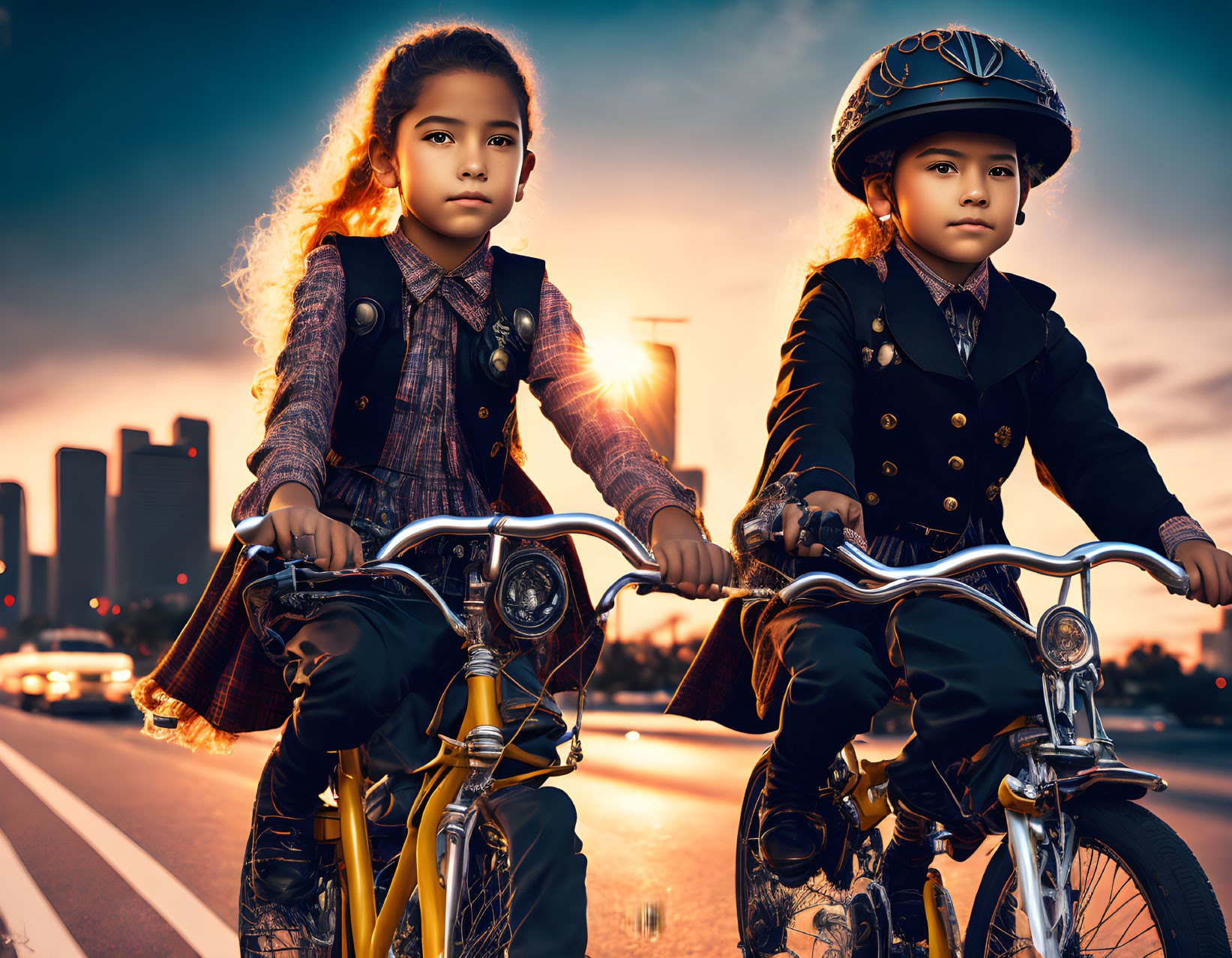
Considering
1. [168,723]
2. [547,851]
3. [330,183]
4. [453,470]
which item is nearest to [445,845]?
[547,851]

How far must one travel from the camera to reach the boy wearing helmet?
9.16 feet

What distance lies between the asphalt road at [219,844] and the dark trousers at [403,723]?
51.2 inches

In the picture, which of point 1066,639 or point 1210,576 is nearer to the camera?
point 1066,639

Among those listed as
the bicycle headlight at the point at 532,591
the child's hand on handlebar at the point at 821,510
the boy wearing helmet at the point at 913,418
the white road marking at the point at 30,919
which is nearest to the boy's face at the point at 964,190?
the boy wearing helmet at the point at 913,418

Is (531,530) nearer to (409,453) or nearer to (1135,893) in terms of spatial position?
(409,453)

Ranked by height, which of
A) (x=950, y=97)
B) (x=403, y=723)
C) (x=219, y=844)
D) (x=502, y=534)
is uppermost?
(x=950, y=97)

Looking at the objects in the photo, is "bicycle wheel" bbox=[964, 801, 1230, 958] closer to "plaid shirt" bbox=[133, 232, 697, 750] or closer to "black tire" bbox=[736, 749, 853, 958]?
"black tire" bbox=[736, 749, 853, 958]

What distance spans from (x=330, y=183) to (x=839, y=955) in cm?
257

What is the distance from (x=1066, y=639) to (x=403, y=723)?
137 cm

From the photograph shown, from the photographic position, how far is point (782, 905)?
316 centimetres

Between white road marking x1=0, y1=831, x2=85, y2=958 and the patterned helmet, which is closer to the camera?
the patterned helmet

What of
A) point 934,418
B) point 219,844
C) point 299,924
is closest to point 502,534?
point 299,924

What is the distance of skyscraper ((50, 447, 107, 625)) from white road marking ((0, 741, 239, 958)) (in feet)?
588

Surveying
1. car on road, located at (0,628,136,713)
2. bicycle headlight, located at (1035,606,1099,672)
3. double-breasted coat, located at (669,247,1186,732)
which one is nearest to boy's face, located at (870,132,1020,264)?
double-breasted coat, located at (669,247,1186,732)
